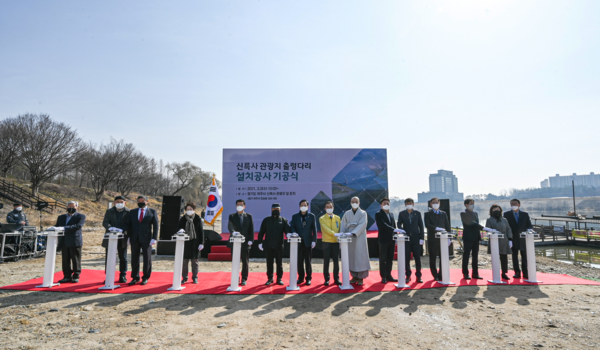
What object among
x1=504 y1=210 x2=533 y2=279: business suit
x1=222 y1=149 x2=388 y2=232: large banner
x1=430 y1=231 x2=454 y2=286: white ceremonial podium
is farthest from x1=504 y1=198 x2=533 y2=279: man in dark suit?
x1=222 y1=149 x2=388 y2=232: large banner

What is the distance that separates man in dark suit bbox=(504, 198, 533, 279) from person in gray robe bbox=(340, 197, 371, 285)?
3147mm

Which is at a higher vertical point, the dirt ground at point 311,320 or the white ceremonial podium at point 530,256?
the white ceremonial podium at point 530,256

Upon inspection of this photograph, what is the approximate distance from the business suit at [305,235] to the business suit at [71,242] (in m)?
A: 4.03

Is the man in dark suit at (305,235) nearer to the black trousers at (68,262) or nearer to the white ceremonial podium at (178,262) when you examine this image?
the white ceremonial podium at (178,262)

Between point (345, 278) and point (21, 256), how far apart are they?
9.43m

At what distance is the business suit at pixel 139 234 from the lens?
19.4 ft

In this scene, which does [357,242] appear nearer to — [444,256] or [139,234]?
[444,256]

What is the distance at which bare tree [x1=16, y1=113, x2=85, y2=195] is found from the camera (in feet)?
87.4

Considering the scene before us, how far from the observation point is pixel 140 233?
19.3 ft

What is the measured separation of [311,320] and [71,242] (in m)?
4.86

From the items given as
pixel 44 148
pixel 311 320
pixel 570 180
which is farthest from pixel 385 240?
pixel 570 180

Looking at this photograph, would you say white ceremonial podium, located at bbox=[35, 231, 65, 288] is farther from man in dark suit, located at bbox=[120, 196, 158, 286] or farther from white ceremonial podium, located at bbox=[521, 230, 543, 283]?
white ceremonial podium, located at bbox=[521, 230, 543, 283]

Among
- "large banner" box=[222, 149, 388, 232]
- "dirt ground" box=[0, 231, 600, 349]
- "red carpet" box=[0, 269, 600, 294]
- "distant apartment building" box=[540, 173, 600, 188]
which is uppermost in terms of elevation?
"distant apartment building" box=[540, 173, 600, 188]

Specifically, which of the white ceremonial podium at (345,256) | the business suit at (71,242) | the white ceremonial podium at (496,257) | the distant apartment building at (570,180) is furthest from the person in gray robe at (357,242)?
the distant apartment building at (570,180)
